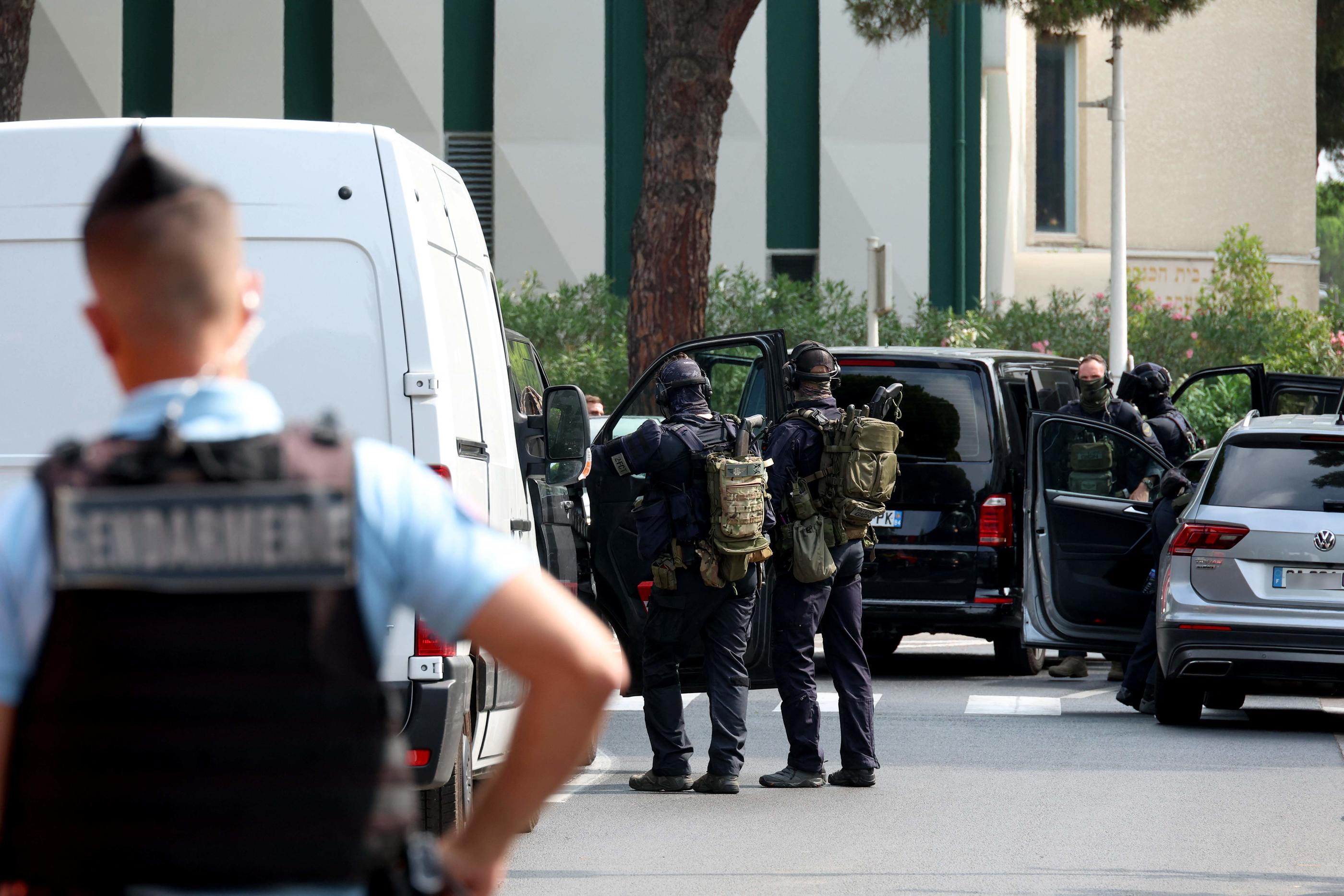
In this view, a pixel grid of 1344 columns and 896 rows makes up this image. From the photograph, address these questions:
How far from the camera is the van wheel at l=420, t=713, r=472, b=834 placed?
6273 mm

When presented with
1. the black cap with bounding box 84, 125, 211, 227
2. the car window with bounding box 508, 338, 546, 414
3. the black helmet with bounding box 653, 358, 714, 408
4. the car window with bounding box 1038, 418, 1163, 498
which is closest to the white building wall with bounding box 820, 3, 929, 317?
the car window with bounding box 508, 338, 546, 414

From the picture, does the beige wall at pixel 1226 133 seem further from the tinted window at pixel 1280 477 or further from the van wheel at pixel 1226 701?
the tinted window at pixel 1280 477

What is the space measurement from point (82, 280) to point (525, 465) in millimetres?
2220

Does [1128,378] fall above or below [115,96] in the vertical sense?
below

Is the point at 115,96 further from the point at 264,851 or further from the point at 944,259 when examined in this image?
the point at 264,851

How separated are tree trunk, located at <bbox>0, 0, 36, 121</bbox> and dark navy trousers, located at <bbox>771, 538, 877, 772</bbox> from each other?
9.91 metres

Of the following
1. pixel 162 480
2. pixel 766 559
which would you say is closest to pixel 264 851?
pixel 162 480

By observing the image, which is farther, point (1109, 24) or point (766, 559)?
point (1109, 24)

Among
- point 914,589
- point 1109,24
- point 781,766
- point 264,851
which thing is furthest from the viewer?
point 1109,24

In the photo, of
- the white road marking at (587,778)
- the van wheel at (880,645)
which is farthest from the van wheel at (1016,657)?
the white road marking at (587,778)

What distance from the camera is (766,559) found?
8.77m

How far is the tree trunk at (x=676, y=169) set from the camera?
17.4 meters

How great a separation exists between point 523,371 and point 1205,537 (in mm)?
3672

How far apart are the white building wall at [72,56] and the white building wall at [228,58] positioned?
761 mm
